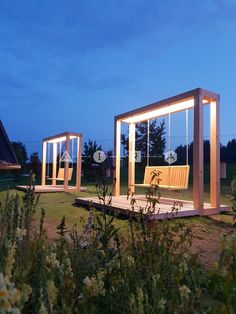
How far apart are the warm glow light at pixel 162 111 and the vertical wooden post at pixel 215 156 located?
525 mm

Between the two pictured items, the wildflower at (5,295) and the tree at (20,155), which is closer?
the wildflower at (5,295)

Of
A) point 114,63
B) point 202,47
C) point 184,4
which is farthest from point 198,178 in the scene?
point 114,63

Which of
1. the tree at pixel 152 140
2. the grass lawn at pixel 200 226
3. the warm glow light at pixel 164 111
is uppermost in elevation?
the tree at pixel 152 140

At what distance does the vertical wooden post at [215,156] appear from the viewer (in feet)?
20.5

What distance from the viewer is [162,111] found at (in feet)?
25.4

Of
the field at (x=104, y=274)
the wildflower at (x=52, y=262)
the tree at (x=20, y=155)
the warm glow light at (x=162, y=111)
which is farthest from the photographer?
the tree at (x=20, y=155)

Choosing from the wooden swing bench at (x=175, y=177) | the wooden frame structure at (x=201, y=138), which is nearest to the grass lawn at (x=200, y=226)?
the wooden frame structure at (x=201, y=138)

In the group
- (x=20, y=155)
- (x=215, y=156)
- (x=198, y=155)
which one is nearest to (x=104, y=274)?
(x=198, y=155)

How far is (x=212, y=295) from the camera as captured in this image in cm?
221

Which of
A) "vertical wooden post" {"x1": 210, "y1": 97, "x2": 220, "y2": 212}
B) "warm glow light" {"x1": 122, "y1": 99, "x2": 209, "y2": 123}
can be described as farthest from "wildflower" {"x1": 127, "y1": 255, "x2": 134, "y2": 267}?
"warm glow light" {"x1": 122, "y1": 99, "x2": 209, "y2": 123}

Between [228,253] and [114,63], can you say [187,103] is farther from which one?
[114,63]

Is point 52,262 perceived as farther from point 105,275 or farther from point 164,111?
point 164,111

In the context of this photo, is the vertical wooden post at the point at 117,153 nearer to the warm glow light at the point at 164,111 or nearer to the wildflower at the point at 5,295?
the warm glow light at the point at 164,111

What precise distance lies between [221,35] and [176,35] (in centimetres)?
322
